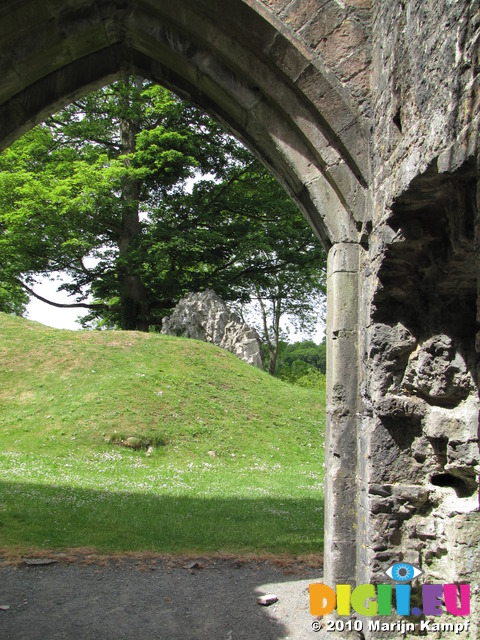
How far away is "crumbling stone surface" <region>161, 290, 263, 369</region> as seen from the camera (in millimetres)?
16859

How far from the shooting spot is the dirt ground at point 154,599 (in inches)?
151

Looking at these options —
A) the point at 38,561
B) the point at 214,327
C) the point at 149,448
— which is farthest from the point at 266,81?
the point at 214,327

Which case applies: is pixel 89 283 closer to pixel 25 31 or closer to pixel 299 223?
pixel 299 223

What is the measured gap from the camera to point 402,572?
139 inches

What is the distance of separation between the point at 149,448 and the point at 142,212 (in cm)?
1248

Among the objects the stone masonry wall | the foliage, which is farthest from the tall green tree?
the stone masonry wall

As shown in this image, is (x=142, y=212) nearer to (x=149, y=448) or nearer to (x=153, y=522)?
(x=149, y=448)

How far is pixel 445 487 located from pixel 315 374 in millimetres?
24872

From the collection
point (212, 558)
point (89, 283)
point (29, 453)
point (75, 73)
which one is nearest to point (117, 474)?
point (29, 453)

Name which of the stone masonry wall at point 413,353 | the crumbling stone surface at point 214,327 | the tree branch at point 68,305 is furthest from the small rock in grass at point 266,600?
the tree branch at point 68,305

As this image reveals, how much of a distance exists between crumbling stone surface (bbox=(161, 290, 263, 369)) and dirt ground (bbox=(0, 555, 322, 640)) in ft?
37.7

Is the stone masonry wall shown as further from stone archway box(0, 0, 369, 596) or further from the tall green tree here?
the tall green tree

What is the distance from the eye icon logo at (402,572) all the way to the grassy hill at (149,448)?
2436mm

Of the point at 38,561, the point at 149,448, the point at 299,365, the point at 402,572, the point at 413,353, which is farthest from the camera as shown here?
the point at 299,365
